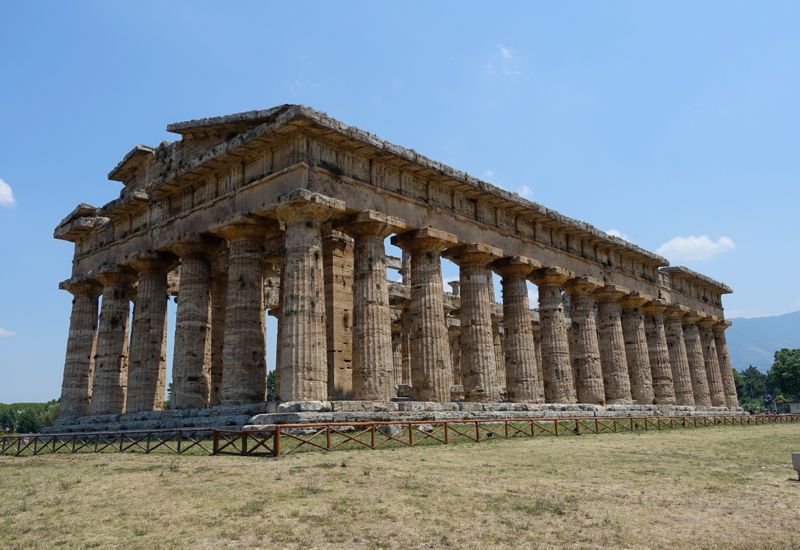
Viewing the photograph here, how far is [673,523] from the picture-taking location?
7699mm

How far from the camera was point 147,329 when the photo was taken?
2488 centimetres

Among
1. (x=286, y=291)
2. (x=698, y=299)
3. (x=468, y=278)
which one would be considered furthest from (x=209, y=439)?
(x=698, y=299)

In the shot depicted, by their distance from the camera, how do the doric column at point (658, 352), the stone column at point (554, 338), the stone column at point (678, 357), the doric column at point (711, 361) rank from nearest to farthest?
the stone column at point (554, 338), the doric column at point (658, 352), the stone column at point (678, 357), the doric column at point (711, 361)

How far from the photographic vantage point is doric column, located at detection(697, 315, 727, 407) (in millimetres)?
42188

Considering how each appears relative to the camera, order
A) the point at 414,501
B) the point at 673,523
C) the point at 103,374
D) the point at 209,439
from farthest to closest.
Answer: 1. the point at 103,374
2. the point at 209,439
3. the point at 414,501
4. the point at 673,523

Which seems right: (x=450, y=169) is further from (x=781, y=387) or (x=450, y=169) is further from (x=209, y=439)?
(x=781, y=387)

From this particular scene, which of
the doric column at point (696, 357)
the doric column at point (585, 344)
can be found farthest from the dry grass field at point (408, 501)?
the doric column at point (696, 357)

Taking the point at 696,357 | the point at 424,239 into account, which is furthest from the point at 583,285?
the point at 696,357

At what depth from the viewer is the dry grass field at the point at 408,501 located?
7164 mm

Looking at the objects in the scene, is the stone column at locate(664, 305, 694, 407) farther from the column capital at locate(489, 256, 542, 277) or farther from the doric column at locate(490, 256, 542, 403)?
the doric column at locate(490, 256, 542, 403)

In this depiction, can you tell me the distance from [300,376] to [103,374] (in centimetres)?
1260

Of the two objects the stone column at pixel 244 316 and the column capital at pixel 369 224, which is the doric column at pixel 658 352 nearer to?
the column capital at pixel 369 224

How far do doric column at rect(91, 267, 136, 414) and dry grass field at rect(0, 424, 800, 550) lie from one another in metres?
11.9

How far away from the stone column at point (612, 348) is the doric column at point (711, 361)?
13.3 m
